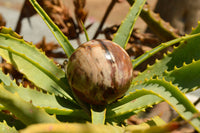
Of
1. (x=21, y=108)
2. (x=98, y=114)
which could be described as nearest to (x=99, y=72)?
(x=98, y=114)

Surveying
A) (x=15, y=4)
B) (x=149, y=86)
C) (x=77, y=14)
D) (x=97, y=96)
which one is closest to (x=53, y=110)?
(x=97, y=96)

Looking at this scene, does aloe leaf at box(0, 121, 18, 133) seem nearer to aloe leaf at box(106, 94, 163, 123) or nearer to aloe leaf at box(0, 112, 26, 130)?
aloe leaf at box(0, 112, 26, 130)

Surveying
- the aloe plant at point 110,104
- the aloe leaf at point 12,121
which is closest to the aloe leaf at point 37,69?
the aloe plant at point 110,104

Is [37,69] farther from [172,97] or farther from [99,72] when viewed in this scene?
[172,97]

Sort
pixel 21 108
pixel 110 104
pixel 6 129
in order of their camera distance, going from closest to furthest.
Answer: pixel 21 108
pixel 6 129
pixel 110 104

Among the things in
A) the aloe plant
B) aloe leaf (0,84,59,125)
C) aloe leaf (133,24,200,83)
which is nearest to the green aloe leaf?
the aloe plant

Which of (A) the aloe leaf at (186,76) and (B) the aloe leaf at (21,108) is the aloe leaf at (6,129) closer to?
(B) the aloe leaf at (21,108)

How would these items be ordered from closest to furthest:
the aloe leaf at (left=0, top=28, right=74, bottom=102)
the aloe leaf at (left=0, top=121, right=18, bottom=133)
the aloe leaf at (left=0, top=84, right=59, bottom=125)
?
the aloe leaf at (left=0, top=84, right=59, bottom=125) < the aloe leaf at (left=0, top=121, right=18, bottom=133) < the aloe leaf at (left=0, top=28, right=74, bottom=102)
